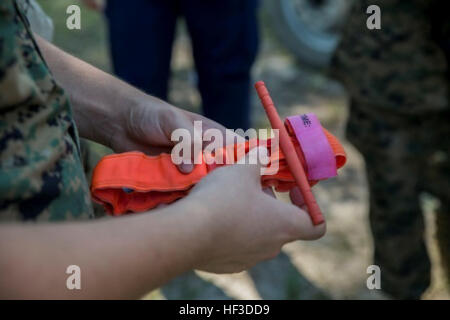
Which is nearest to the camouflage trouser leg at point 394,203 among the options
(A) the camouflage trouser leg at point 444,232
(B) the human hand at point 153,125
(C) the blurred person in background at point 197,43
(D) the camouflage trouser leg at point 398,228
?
(D) the camouflage trouser leg at point 398,228

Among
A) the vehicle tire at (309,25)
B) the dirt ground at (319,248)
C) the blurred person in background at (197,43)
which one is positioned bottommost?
the dirt ground at (319,248)

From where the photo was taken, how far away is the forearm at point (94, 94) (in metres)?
1.09

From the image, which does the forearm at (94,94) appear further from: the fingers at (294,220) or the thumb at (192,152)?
the fingers at (294,220)

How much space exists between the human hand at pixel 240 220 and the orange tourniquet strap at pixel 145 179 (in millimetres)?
70

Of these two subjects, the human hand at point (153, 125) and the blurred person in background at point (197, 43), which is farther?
the blurred person in background at point (197, 43)

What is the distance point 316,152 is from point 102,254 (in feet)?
1.41

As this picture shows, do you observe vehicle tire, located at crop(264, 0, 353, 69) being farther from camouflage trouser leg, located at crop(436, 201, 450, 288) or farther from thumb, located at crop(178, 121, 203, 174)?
thumb, located at crop(178, 121, 203, 174)

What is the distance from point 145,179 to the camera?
0.96 metres

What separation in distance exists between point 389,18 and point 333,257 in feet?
2.94

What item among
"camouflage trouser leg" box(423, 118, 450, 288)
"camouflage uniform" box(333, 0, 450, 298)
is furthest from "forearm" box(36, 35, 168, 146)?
"camouflage trouser leg" box(423, 118, 450, 288)

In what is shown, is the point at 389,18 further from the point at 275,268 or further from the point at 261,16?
the point at 261,16

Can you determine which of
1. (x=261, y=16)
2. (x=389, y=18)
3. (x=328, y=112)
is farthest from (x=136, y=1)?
(x=261, y=16)

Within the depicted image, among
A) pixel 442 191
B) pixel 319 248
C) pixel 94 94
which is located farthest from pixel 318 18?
pixel 94 94

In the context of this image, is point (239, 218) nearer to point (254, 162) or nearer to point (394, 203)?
point (254, 162)
